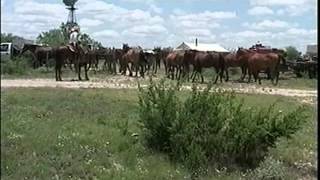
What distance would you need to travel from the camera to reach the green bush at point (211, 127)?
1016 cm

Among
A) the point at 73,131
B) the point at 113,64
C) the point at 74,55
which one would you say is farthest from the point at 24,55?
the point at 73,131

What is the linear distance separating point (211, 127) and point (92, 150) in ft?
6.36

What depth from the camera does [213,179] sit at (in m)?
9.38

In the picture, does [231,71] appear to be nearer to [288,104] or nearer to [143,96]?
[288,104]

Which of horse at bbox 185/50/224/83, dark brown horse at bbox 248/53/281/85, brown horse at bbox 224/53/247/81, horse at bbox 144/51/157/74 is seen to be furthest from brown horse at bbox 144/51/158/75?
dark brown horse at bbox 248/53/281/85

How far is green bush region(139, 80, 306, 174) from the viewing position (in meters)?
10.2

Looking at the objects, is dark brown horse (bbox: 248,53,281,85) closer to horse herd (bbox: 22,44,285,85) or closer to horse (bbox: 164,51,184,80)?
horse herd (bbox: 22,44,285,85)

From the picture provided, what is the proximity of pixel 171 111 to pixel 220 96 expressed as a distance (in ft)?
2.98

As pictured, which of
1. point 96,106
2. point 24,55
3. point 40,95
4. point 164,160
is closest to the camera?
point 164,160

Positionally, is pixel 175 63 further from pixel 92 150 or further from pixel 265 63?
pixel 92 150

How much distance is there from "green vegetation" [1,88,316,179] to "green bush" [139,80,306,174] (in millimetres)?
262

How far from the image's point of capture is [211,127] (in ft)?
34.1

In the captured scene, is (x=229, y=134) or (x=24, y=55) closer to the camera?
(x=229, y=134)

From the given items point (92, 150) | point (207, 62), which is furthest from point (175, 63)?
point (92, 150)
